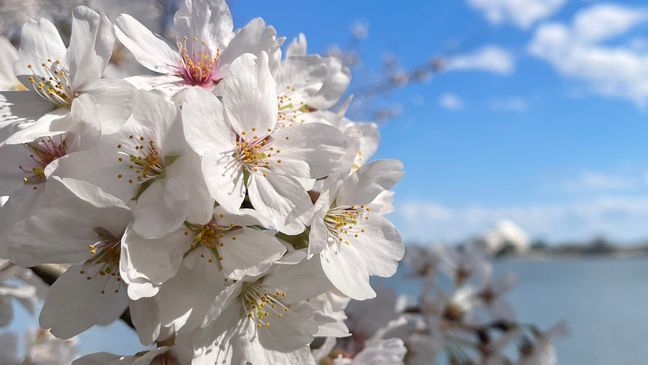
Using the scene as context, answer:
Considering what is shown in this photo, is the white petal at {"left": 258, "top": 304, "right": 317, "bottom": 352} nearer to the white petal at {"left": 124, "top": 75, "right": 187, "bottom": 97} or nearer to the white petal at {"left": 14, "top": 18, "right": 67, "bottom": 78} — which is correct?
the white petal at {"left": 124, "top": 75, "right": 187, "bottom": 97}

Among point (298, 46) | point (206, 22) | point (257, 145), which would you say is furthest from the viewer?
point (298, 46)

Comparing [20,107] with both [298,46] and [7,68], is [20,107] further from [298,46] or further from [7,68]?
[298,46]

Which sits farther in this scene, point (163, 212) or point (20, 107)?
point (20, 107)

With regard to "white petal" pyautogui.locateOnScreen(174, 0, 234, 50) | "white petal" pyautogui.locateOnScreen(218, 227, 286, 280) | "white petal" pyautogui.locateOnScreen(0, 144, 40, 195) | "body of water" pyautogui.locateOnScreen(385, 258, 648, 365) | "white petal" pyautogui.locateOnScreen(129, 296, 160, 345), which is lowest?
"white petal" pyautogui.locateOnScreen(129, 296, 160, 345)

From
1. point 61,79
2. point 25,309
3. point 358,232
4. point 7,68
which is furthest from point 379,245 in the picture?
point 25,309

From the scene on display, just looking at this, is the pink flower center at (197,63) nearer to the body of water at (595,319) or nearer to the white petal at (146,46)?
the white petal at (146,46)

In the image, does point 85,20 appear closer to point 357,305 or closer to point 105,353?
point 105,353

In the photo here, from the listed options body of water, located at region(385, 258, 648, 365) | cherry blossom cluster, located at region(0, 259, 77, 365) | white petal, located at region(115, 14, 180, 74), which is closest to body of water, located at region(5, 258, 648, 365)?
body of water, located at region(385, 258, 648, 365)
